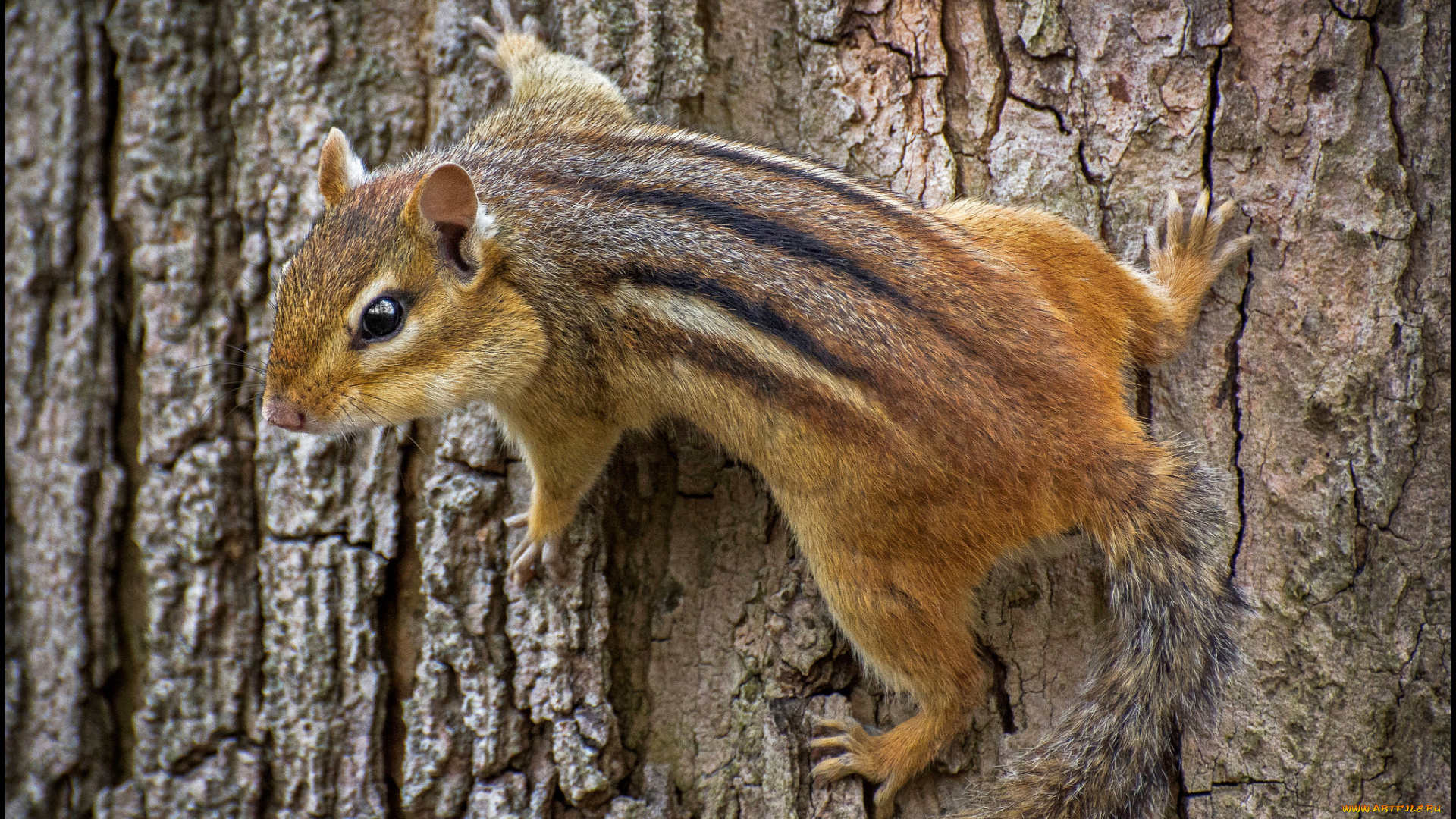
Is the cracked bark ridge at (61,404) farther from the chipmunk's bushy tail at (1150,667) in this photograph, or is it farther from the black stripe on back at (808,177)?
the chipmunk's bushy tail at (1150,667)

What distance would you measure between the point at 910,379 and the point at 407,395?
138 centimetres

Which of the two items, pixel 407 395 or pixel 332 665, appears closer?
pixel 407 395

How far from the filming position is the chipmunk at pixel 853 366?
2344mm

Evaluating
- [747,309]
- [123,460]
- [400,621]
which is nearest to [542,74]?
[747,309]

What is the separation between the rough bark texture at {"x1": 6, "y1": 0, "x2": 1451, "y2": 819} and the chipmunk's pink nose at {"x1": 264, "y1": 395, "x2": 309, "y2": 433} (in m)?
0.31

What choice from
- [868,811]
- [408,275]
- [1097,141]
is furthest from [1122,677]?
[408,275]

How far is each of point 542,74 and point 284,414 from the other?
139 centimetres

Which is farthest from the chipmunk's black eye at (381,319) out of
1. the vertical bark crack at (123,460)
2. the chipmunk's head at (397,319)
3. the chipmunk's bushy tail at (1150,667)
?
the chipmunk's bushy tail at (1150,667)

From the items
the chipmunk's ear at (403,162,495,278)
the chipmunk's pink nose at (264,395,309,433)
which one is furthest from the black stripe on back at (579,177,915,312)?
the chipmunk's pink nose at (264,395,309,433)

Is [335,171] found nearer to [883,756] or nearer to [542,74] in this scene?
[542,74]

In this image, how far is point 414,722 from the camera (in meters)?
2.91

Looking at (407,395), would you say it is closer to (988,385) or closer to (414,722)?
(414,722)

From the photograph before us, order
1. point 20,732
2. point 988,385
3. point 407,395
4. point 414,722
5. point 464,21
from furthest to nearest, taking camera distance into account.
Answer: point 20,732, point 464,21, point 414,722, point 407,395, point 988,385

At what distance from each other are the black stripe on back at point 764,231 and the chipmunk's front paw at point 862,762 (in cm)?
123
